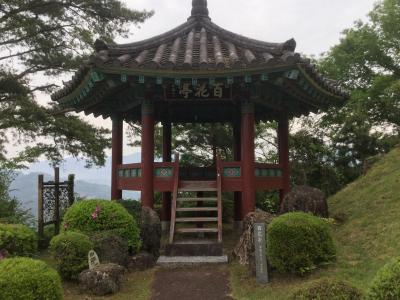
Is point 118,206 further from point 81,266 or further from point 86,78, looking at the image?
point 86,78

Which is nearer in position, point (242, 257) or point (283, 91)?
point (242, 257)

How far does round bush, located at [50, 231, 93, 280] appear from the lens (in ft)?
28.7

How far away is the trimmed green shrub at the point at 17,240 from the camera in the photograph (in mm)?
9898

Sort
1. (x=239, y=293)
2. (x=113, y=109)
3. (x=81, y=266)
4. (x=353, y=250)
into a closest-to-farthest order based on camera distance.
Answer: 1. (x=239, y=293)
2. (x=81, y=266)
3. (x=353, y=250)
4. (x=113, y=109)

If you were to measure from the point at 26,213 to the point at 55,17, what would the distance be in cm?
964

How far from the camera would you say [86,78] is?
35.9 ft

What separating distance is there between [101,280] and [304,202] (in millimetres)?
6620

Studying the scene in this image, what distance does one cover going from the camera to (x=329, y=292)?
5.29 metres

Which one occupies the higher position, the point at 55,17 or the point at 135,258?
the point at 55,17

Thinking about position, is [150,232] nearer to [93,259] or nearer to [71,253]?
[93,259]

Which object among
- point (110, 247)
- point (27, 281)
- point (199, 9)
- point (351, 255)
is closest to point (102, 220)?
point (110, 247)

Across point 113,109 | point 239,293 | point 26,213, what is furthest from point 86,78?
point 26,213

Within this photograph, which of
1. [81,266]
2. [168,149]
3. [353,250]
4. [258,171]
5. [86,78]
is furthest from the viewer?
[168,149]

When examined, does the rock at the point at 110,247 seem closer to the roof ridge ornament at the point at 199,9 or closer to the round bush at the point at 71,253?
the round bush at the point at 71,253
